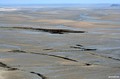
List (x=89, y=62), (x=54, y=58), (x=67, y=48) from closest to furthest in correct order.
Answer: (x=89, y=62) → (x=54, y=58) → (x=67, y=48)

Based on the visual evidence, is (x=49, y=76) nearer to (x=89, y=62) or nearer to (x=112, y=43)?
(x=89, y=62)

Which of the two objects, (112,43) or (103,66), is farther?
(112,43)

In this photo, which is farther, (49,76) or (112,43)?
(112,43)

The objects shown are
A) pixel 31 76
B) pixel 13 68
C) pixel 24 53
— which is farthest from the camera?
pixel 24 53

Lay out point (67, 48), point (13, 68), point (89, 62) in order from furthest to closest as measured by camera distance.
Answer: point (67, 48) → point (89, 62) → point (13, 68)

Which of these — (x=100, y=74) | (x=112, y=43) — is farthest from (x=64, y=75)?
(x=112, y=43)

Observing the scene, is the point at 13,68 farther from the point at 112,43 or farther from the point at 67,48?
the point at 112,43

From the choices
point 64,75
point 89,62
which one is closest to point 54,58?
point 89,62

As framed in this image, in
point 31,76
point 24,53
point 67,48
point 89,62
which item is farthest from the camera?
point 67,48
